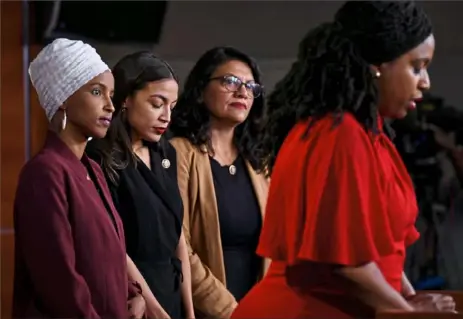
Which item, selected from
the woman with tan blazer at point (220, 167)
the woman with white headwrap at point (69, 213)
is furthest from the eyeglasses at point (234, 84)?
the woman with white headwrap at point (69, 213)

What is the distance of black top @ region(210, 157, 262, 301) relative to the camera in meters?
1.45

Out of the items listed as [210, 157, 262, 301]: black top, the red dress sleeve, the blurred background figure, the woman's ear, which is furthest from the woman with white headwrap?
the blurred background figure

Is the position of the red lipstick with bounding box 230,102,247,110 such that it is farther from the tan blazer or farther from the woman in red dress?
the woman in red dress

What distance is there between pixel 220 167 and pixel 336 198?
0.43 meters

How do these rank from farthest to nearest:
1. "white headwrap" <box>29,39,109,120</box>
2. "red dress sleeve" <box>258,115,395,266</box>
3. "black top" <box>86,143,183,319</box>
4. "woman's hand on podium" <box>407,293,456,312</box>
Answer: "black top" <box>86,143,183,319</box>, "white headwrap" <box>29,39,109,120</box>, "woman's hand on podium" <box>407,293,456,312</box>, "red dress sleeve" <box>258,115,395,266</box>

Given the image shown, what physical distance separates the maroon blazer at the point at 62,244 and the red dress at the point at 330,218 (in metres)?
0.29

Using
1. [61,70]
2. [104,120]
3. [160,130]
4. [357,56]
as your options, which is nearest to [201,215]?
[160,130]

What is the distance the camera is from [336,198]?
3.56 feet

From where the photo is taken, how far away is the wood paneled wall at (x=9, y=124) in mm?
1468

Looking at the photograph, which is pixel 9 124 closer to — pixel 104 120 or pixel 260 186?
pixel 104 120

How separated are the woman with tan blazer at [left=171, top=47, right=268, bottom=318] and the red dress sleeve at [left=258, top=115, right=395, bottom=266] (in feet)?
1.09

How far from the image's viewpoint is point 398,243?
3.73 ft

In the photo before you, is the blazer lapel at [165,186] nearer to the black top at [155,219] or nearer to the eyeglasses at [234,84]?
the black top at [155,219]

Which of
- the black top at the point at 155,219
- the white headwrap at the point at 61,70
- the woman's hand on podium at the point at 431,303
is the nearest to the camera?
the woman's hand on podium at the point at 431,303
